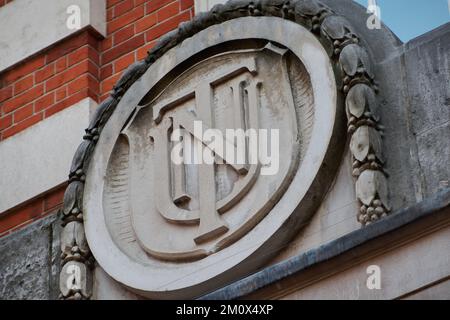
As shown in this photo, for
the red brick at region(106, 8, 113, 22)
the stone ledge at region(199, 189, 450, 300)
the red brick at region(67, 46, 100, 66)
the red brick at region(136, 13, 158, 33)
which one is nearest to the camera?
the stone ledge at region(199, 189, 450, 300)

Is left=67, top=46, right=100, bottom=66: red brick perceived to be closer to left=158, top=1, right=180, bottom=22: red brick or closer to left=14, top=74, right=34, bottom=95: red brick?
left=14, top=74, right=34, bottom=95: red brick

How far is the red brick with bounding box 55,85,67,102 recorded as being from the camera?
608 cm

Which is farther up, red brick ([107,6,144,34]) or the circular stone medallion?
red brick ([107,6,144,34])

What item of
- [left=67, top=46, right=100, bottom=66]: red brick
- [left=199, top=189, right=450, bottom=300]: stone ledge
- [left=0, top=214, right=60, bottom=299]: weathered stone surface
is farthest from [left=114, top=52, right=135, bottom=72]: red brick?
[left=199, top=189, right=450, bottom=300]: stone ledge

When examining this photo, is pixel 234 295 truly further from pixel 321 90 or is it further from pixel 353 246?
pixel 321 90

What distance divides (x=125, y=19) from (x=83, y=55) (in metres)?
→ 0.21

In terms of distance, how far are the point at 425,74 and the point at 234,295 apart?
3.00 ft

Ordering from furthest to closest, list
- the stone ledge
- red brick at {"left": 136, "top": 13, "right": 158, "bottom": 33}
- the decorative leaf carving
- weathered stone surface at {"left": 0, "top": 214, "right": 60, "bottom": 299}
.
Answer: red brick at {"left": 136, "top": 13, "right": 158, "bottom": 33}
weathered stone surface at {"left": 0, "top": 214, "right": 60, "bottom": 299}
the decorative leaf carving
the stone ledge

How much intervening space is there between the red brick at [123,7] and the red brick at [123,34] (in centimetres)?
9

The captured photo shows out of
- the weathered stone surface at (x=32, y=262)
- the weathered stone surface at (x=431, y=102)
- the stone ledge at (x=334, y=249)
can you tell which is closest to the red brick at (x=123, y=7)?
the weathered stone surface at (x=32, y=262)

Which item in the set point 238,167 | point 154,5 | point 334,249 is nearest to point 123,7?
point 154,5

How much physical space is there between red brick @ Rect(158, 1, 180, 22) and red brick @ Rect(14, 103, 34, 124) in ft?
2.03

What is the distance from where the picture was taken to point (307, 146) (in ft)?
16.5
